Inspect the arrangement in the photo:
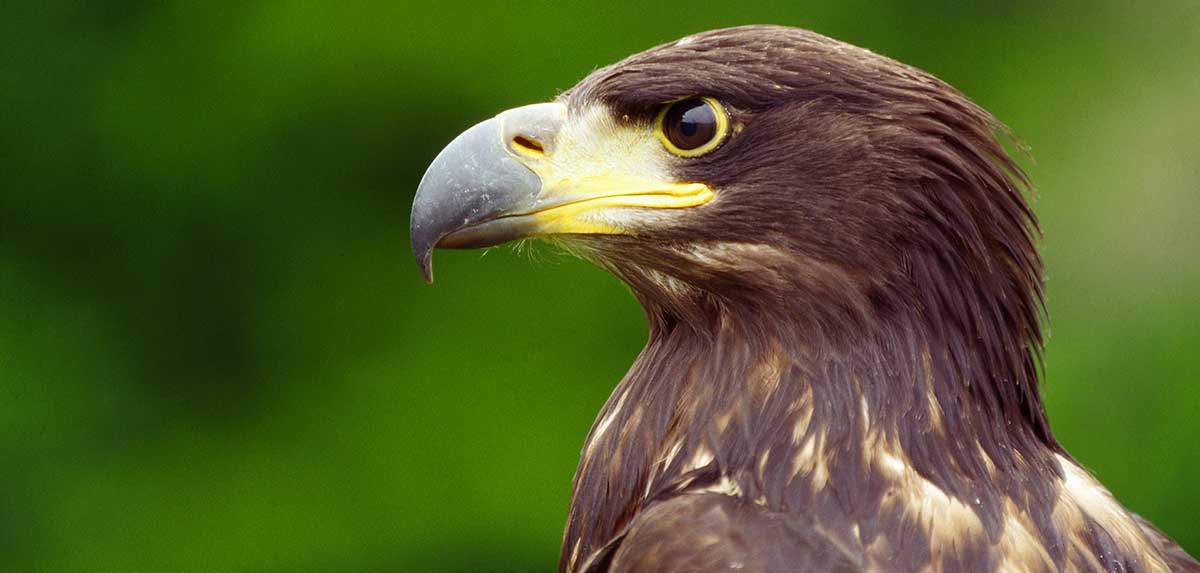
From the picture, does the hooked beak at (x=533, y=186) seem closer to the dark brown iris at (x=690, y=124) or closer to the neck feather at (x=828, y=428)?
the dark brown iris at (x=690, y=124)

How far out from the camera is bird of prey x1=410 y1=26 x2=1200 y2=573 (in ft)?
8.20

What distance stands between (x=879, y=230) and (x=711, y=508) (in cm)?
49

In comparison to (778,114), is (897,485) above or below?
below

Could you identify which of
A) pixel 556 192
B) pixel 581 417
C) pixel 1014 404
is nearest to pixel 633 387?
pixel 556 192

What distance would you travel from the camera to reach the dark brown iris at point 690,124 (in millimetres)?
2602

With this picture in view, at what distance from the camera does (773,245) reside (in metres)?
2.61

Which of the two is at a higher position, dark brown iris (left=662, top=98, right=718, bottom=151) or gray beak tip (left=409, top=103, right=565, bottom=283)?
dark brown iris (left=662, top=98, right=718, bottom=151)

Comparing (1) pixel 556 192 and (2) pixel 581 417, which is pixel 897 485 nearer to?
(1) pixel 556 192

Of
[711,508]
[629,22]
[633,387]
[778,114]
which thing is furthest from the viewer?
[629,22]

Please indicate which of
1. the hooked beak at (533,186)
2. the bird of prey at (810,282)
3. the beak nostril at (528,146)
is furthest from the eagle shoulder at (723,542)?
the beak nostril at (528,146)

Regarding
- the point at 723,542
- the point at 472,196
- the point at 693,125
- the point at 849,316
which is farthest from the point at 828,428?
the point at 472,196

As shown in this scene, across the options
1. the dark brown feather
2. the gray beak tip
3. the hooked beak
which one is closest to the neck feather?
the dark brown feather

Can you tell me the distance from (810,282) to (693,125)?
0.98 ft

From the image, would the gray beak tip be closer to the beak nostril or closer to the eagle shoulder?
the beak nostril
